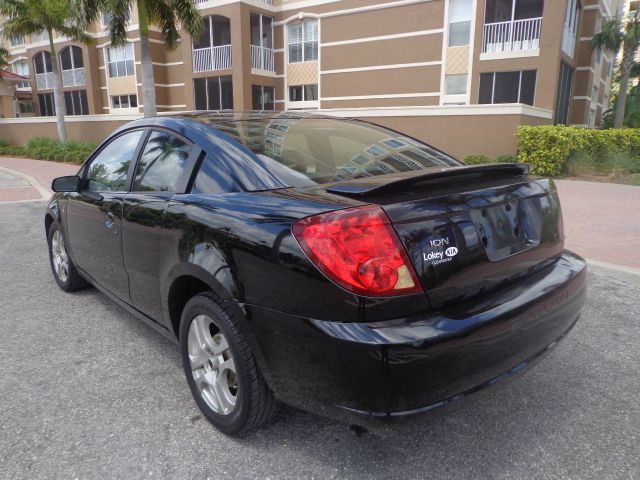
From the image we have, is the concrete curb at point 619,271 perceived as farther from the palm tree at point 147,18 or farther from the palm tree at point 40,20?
the palm tree at point 40,20

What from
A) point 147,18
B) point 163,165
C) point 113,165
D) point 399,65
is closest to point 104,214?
point 113,165

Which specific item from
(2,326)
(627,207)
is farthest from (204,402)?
(627,207)

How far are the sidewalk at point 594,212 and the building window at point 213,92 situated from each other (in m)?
12.0

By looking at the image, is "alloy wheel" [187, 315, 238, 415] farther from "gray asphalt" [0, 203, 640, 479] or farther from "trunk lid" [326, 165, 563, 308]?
"trunk lid" [326, 165, 563, 308]

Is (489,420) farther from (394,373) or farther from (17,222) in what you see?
(17,222)

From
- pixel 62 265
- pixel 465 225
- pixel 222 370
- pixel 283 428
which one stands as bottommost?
pixel 283 428

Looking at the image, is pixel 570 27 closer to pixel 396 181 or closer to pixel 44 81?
pixel 396 181

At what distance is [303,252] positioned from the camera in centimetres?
193

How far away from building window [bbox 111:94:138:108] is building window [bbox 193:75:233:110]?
273 inches

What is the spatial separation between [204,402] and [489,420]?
4.87 feet

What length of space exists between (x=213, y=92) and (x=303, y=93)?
4.84 meters

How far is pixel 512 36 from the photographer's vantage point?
19797mm

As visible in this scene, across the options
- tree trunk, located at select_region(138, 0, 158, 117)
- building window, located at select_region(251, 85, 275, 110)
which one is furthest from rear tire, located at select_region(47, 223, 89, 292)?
building window, located at select_region(251, 85, 275, 110)

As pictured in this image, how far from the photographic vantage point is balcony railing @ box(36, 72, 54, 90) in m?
37.2
